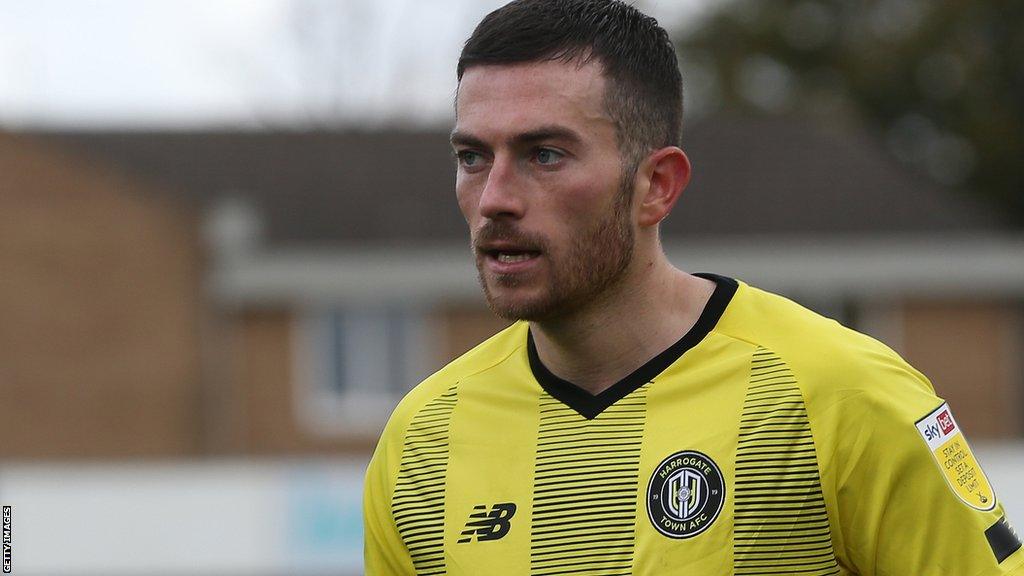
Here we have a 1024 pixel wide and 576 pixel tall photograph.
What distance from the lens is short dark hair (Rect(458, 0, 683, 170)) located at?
2.96 metres

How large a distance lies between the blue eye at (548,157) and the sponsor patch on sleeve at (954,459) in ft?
2.43

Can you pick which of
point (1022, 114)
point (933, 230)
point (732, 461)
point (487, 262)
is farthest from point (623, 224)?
point (1022, 114)

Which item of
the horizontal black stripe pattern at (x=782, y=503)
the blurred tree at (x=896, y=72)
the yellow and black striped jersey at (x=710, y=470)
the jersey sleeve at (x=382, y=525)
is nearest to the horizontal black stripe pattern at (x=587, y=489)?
the yellow and black striped jersey at (x=710, y=470)

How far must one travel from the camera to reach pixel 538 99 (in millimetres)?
2916

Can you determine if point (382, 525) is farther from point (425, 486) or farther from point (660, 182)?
point (660, 182)

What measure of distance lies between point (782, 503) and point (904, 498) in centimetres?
A: 20

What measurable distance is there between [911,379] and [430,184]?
22508mm

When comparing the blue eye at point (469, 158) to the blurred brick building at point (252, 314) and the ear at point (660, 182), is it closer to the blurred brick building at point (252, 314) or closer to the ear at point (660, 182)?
the ear at point (660, 182)

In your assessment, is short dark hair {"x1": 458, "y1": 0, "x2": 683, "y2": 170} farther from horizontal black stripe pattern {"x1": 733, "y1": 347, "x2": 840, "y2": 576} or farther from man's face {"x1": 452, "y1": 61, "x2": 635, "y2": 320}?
horizontal black stripe pattern {"x1": 733, "y1": 347, "x2": 840, "y2": 576}

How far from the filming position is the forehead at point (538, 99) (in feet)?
9.53

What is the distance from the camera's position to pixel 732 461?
2.89 m

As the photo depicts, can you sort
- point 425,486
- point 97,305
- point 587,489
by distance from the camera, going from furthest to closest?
point 97,305 < point 425,486 < point 587,489

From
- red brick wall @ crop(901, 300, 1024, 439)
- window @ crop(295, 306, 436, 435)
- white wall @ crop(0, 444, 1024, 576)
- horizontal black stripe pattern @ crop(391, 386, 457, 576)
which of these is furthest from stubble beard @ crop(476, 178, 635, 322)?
red brick wall @ crop(901, 300, 1024, 439)

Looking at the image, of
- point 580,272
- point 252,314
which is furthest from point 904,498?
point 252,314
